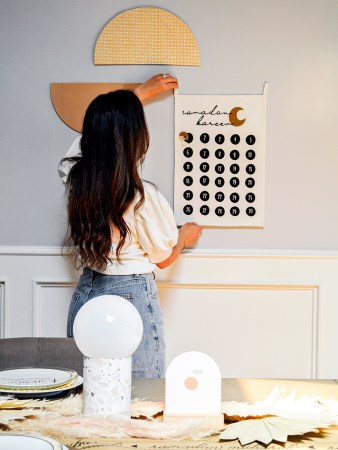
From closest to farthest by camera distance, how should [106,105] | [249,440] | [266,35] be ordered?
[249,440], [106,105], [266,35]

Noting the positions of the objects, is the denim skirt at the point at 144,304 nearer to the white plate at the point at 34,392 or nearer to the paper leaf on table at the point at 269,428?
the white plate at the point at 34,392

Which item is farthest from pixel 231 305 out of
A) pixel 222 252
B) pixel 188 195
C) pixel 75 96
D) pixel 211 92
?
pixel 75 96

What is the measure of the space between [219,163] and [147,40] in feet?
2.10

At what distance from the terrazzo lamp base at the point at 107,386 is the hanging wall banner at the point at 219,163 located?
1.80 metres

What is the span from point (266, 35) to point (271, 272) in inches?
41.9

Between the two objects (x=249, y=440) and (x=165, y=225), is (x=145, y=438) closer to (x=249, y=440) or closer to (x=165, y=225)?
(x=249, y=440)

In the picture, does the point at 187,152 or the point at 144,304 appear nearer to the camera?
the point at 144,304

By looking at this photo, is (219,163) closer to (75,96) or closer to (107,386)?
(75,96)

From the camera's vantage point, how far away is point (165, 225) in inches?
95.3

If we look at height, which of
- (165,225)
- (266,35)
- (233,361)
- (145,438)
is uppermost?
(266,35)

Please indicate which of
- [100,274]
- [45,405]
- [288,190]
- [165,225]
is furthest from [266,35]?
[45,405]

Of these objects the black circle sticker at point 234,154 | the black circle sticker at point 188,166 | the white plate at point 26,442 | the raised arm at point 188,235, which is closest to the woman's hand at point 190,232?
the raised arm at point 188,235

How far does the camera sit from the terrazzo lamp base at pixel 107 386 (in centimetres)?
129

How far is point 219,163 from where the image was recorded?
309 centimetres
